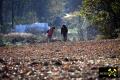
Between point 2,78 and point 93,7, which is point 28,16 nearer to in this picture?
point 93,7

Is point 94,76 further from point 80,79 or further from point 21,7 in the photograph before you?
point 21,7

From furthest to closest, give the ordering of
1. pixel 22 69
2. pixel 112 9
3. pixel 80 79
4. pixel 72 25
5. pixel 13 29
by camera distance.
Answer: pixel 72 25 < pixel 13 29 < pixel 112 9 < pixel 22 69 < pixel 80 79

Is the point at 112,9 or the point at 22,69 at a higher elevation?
the point at 112,9

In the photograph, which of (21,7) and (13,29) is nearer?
(13,29)

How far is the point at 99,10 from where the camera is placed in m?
25.5

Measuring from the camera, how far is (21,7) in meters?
68.6

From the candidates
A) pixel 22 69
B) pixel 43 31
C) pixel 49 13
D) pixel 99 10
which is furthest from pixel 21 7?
pixel 22 69

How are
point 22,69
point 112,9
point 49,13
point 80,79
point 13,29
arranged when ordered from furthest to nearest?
point 49,13 < point 13,29 < point 112,9 < point 22,69 < point 80,79

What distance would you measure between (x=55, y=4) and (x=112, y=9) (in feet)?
165

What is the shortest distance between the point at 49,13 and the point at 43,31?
21.3 m

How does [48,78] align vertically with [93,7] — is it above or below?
below

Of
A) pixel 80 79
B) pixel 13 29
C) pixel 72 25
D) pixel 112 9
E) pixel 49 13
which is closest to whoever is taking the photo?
pixel 80 79

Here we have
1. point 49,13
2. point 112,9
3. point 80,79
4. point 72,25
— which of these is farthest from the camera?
point 49,13

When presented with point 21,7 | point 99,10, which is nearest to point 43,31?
point 21,7
